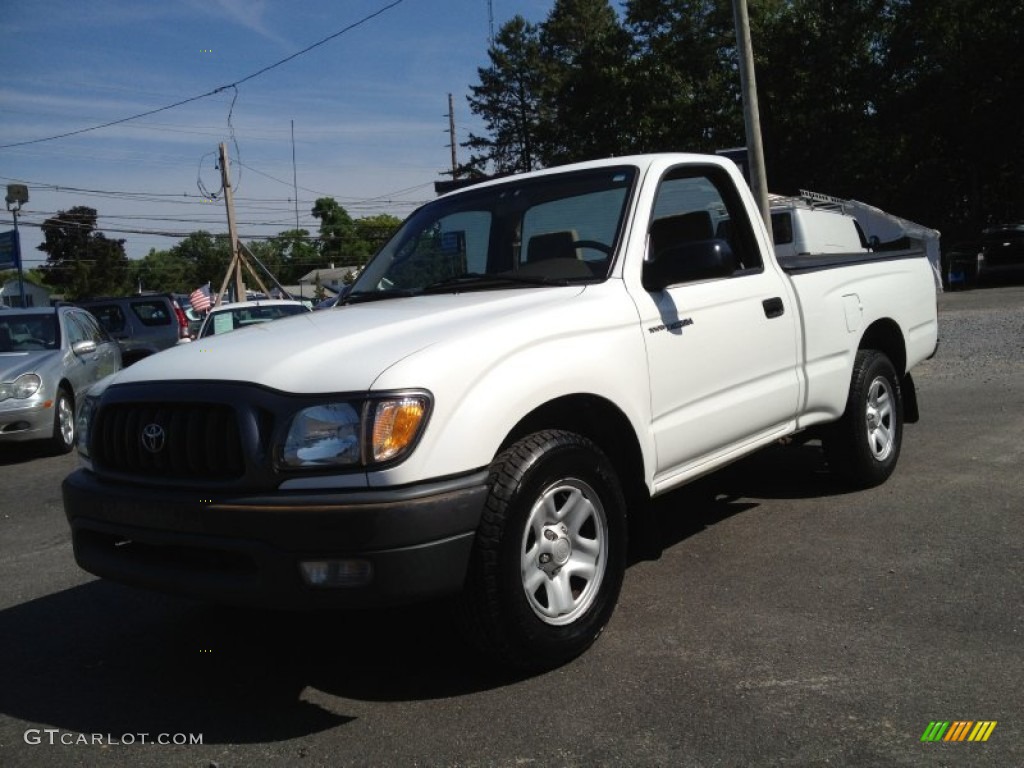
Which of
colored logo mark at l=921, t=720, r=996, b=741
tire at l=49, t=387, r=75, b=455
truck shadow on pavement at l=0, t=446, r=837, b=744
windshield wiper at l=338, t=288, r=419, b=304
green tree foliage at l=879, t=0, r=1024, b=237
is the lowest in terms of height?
colored logo mark at l=921, t=720, r=996, b=741

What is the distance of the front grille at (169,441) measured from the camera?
3113 millimetres

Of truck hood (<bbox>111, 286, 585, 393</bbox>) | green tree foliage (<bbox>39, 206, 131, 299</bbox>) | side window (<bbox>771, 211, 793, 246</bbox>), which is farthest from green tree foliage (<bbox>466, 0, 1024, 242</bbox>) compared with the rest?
green tree foliage (<bbox>39, 206, 131, 299</bbox>)

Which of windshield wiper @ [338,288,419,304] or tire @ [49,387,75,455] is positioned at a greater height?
windshield wiper @ [338,288,419,304]

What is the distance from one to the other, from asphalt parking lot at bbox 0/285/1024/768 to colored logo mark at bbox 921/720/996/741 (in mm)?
29

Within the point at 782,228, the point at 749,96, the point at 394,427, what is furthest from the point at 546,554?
the point at 782,228

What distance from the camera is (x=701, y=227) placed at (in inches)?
189

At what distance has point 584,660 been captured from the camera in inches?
139

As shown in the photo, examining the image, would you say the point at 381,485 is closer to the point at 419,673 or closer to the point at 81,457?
the point at 419,673

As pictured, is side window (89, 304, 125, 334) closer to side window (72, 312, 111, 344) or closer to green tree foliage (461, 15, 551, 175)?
side window (72, 312, 111, 344)

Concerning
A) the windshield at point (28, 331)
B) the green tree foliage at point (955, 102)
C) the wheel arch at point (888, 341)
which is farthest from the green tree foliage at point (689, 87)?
the wheel arch at point (888, 341)

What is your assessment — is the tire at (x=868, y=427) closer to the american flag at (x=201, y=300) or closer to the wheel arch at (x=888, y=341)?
the wheel arch at (x=888, y=341)

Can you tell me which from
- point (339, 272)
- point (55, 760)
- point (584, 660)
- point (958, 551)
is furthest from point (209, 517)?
point (339, 272)

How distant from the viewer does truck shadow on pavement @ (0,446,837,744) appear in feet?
10.7

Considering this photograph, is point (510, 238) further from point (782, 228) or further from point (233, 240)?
point (233, 240)
